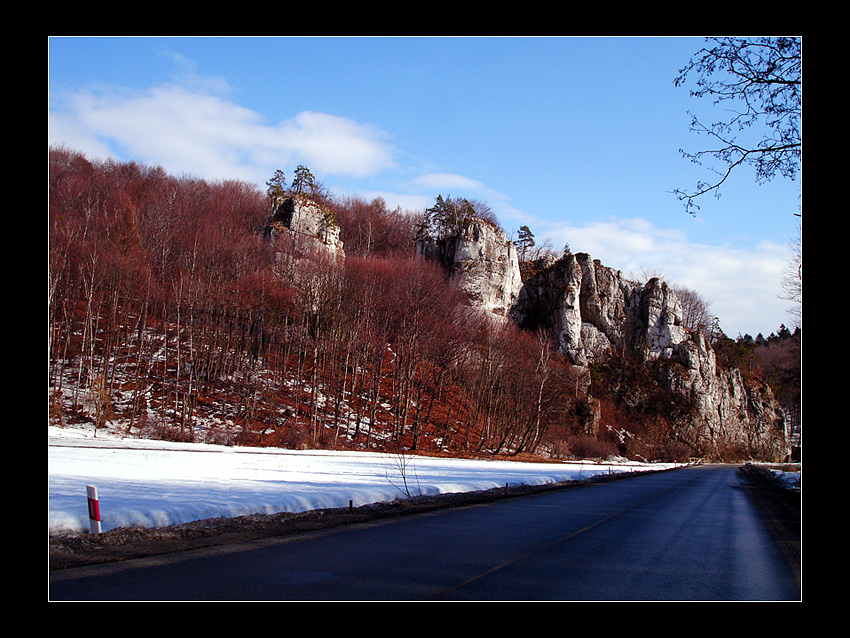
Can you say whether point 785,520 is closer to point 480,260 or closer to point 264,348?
point 264,348

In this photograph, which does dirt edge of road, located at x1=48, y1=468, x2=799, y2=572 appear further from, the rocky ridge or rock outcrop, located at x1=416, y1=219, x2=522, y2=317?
the rocky ridge

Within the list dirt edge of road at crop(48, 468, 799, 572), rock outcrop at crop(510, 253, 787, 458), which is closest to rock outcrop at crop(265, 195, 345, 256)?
rock outcrop at crop(510, 253, 787, 458)

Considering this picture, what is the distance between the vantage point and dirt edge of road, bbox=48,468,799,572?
816cm

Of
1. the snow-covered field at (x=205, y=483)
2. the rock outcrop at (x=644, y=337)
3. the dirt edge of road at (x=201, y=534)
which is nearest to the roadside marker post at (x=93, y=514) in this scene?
the dirt edge of road at (x=201, y=534)

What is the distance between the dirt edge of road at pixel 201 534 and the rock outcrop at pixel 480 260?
68.5m

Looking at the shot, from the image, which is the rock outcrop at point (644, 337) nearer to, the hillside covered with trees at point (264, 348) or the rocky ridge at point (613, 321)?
the rocky ridge at point (613, 321)

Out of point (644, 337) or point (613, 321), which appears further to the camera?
point (613, 321)

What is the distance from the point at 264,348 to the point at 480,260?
3744cm

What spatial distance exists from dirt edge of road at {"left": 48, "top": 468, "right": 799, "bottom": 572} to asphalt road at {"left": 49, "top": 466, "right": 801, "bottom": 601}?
0.47m

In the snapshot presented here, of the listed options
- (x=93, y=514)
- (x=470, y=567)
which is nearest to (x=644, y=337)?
(x=470, y=567)

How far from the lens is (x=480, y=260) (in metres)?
84.3

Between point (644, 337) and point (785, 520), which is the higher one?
point (644, 337)

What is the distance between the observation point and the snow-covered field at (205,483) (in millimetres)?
10854
